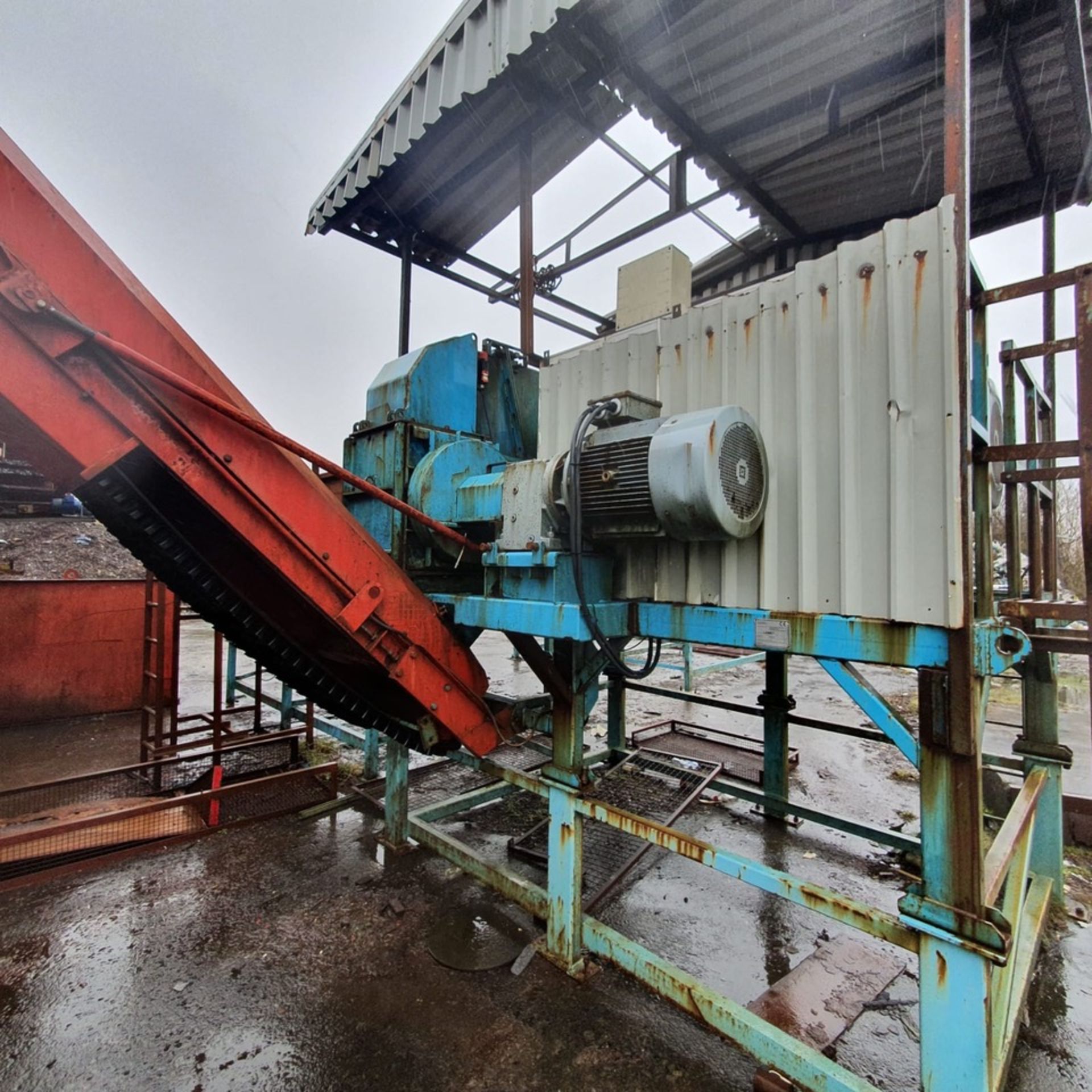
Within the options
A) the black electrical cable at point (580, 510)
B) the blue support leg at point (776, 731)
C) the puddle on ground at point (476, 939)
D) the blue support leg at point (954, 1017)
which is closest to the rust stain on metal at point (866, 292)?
the black electrical cable at point (580, 510)

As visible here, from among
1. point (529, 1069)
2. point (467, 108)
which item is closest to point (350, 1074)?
point (529, 1069)

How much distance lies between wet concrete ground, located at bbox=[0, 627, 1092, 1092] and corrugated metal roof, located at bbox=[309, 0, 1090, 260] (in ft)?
13.1

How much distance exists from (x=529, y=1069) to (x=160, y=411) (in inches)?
92.2

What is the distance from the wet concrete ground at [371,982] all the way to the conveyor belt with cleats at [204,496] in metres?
0.90

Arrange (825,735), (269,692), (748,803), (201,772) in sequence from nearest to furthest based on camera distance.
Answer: (748,803) → (201,772) → (825,735) → (269,692)

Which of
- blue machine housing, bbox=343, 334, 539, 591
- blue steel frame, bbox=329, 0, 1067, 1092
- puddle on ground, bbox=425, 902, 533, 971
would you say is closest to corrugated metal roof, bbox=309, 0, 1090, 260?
blue steel frame, bbox=329, 0, 1067, 1092

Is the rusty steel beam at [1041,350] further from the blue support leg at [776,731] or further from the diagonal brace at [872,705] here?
the blue support leg at [776,731]

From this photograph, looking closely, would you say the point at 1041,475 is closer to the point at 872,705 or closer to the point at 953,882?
the point at 872,705

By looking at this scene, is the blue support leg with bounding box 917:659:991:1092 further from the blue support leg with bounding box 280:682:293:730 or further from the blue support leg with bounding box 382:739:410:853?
the blue support leg with bounding box 280:682:293:730

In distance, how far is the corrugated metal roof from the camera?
104 inches

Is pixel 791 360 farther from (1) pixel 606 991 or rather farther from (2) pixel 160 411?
(1) pixel 606 991

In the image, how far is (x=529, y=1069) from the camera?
180cm

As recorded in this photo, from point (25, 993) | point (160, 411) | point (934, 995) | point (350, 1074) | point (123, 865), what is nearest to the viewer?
point (934, 995)

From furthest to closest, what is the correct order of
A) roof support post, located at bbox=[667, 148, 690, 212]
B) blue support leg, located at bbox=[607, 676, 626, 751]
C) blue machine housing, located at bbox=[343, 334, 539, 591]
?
blue support leg, located at bbox=[607, 676, 626, 751] → roof support post, located at bbox=[667, 148, 690, 212] → blue machine housing, located at bbox=[343, 334, 539, 591]
